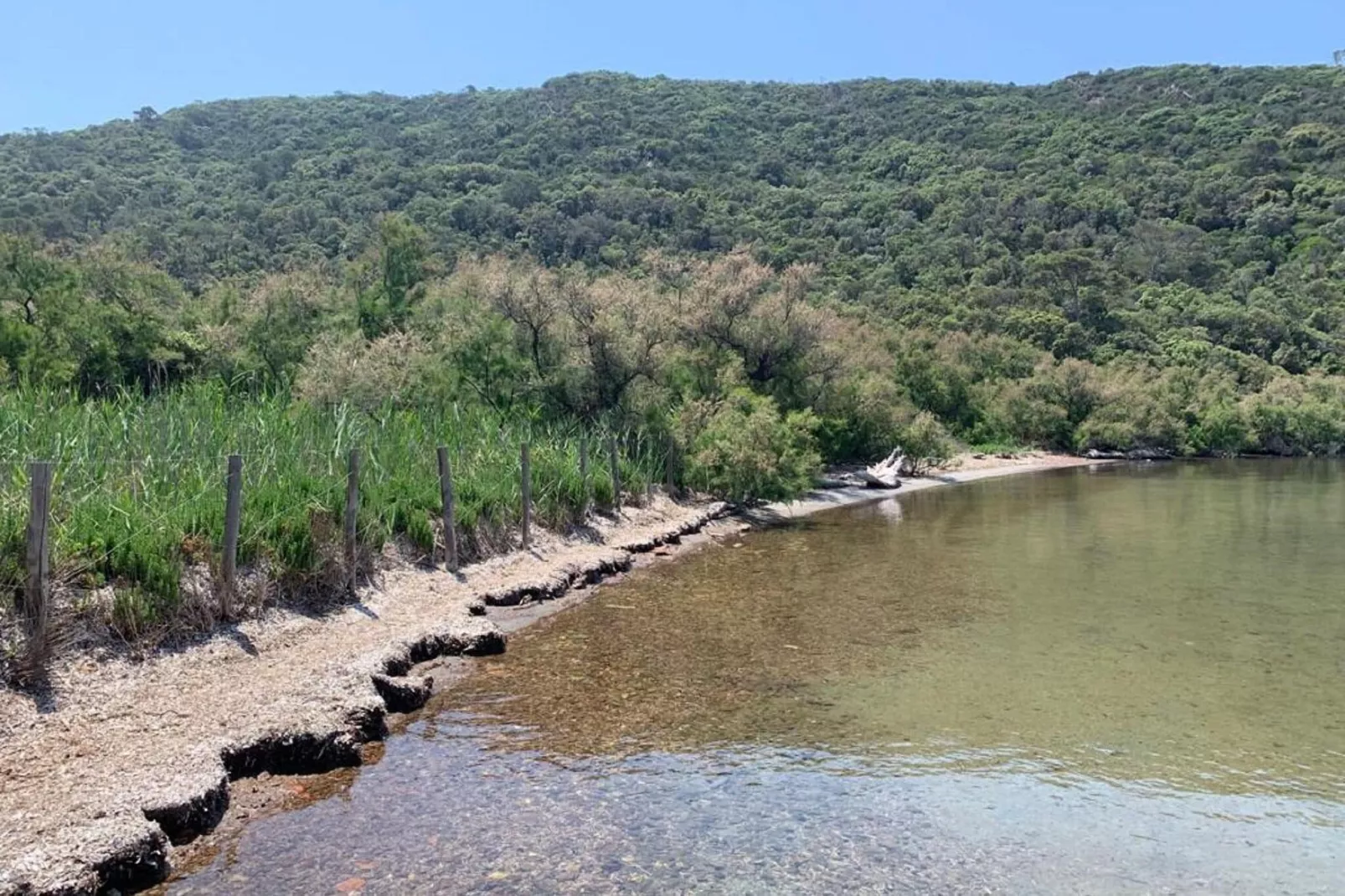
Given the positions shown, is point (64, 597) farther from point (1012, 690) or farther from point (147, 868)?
point (1012, 690)

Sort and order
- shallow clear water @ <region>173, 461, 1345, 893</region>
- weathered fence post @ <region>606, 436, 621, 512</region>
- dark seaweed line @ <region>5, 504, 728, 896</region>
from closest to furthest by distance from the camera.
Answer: dark seaweed line @ <region>5, 504, 728, 896</region> → shallow clear water @ <region>173, 461, 1345, 893</region> → weathered fence post @ <region>606, 436, 621, 512</region>

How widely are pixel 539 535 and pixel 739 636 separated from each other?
6.80 m

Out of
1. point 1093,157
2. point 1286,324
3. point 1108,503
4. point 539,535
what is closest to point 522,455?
point 539,535

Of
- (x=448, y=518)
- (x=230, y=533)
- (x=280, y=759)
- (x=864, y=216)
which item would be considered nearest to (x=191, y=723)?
(x=280, y=759)

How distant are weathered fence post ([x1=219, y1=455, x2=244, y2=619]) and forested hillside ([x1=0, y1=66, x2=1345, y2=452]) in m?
15.2

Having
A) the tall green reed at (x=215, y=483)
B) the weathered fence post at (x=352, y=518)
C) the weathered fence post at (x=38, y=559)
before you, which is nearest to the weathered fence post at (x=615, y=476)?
the tall green reed at (x=215, y=483)

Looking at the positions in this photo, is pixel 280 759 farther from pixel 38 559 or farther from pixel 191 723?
pixel 38 559

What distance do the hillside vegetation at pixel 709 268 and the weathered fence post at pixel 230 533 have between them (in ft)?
2.77

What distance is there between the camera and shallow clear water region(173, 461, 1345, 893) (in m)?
6.81

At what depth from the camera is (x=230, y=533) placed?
36.3ft

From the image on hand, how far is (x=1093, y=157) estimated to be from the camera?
11894 centimetres

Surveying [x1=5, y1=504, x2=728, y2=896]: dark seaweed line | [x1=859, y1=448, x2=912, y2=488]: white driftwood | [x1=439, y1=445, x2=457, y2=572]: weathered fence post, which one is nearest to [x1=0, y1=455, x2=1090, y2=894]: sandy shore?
[x1=5, y1=504, x2=728, y2=896]: dark seaweed line

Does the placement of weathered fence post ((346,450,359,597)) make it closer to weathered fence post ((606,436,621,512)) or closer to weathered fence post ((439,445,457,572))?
weathered fence post ((439,445,457,572))

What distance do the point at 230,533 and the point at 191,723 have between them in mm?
3052
